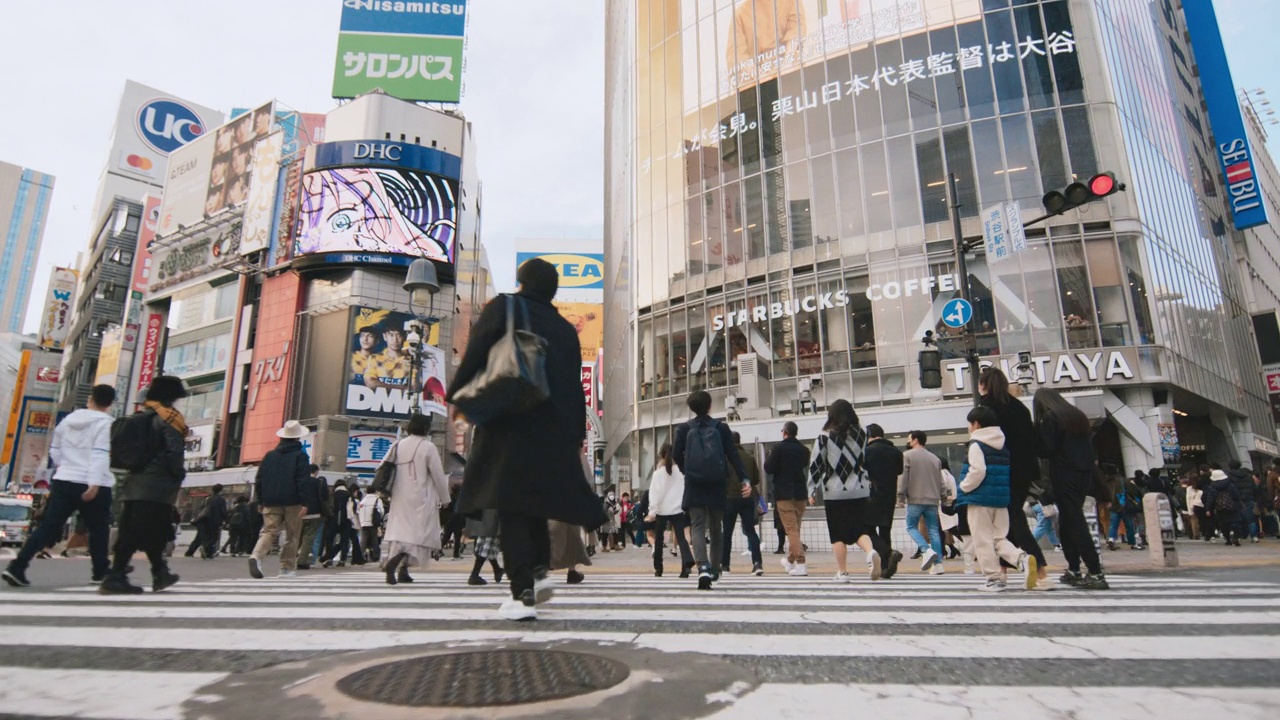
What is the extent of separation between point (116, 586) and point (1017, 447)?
717cm

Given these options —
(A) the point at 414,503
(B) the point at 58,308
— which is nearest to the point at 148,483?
(A) the point at 414,503

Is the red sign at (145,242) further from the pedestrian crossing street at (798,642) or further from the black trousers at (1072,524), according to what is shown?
the black trousers at (1072,524)

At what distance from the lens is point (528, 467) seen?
137 inches

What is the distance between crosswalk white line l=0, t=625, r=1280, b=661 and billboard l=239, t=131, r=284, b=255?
44223mm

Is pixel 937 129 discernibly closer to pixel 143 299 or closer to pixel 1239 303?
pixel 1239 303

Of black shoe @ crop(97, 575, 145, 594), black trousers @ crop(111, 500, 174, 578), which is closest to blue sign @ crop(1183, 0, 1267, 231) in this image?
black trousers @ crop(111, 500, 174, 578)

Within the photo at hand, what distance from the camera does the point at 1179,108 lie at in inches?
1152

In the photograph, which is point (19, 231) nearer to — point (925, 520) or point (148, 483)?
point (148, 483)

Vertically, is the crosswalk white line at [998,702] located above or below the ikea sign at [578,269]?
below

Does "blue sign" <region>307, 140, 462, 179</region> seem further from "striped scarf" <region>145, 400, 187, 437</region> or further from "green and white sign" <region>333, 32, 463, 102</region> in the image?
"striped scarf" <region>145, 400, 187, 437</region>

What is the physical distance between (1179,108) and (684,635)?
3717cm

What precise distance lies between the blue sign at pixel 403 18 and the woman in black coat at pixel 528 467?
51.7m

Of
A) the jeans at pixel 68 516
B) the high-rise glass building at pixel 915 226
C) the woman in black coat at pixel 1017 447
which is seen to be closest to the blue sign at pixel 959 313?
the woman in black coat at pixel 1017 447

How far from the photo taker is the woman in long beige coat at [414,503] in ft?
23.1
